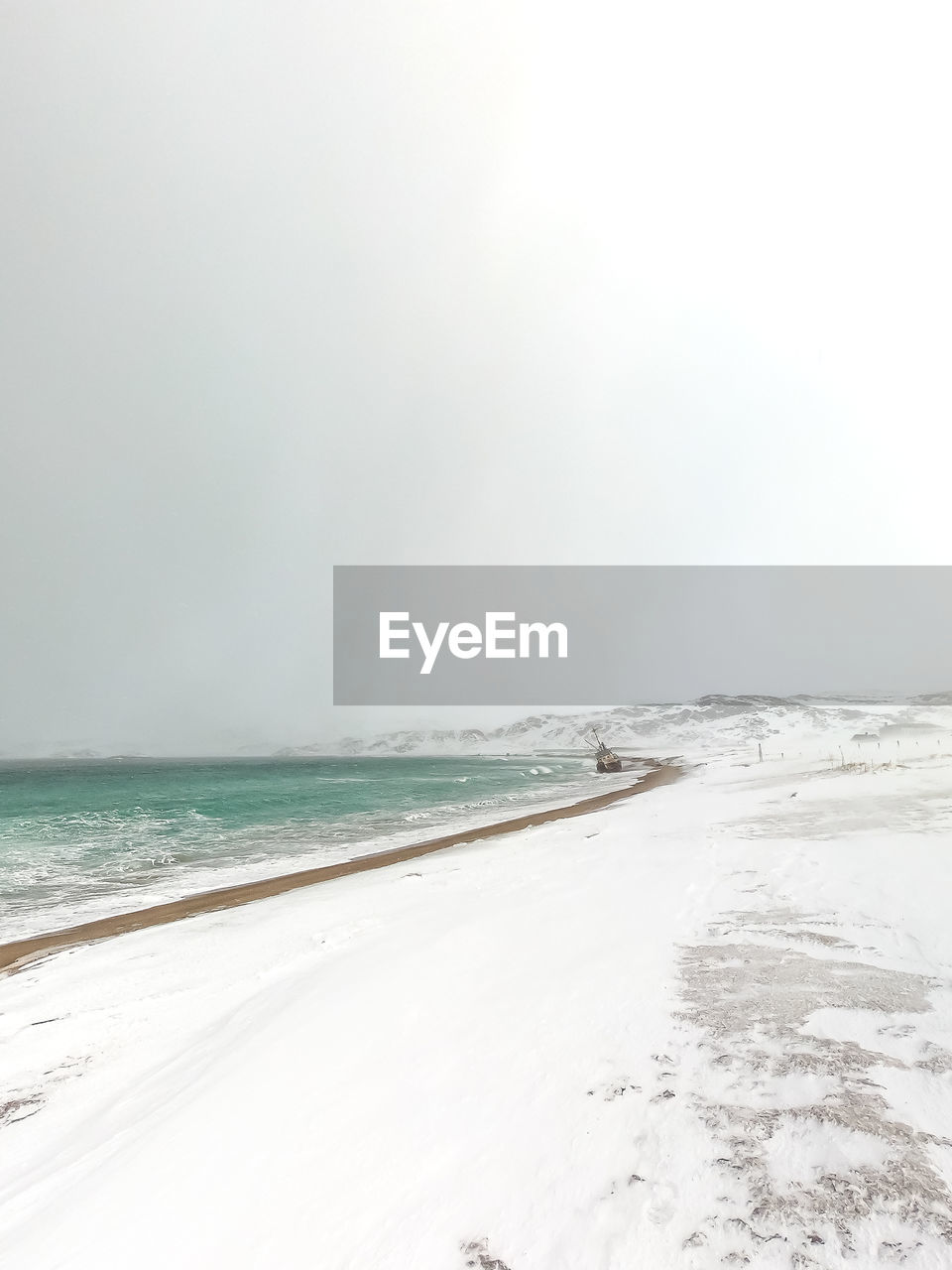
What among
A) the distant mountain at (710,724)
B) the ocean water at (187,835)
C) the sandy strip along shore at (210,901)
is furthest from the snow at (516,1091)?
the distant mountain at (710,724)

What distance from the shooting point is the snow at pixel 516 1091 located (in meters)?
2.45

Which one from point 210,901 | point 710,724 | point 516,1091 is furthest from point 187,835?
point 710,724

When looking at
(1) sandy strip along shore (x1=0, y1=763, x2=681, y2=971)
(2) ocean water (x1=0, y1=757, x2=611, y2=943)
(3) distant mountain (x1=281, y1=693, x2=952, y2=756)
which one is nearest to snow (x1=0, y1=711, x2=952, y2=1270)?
(1) sandy strip along shore (x1=0, y1=763, x2=681, y2=971)

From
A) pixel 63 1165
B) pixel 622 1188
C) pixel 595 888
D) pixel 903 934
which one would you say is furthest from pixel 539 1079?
pixel 595 888

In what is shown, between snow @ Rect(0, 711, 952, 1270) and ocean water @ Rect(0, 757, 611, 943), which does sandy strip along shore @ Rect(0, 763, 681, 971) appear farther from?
snow @ Rect(0, 711, 952, 1270)

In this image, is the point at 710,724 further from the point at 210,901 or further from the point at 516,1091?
the point at 516,1091

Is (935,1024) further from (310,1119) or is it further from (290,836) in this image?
(290,836)

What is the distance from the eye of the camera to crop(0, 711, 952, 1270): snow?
2.45 m

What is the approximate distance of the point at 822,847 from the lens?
10.1m

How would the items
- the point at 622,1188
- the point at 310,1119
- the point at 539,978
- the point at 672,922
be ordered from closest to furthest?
the point at 622,1188, the point at 310,1119, the point at 539,978, the point at 672,922

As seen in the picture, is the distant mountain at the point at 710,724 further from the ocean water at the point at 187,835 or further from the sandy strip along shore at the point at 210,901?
the sandy strip along shore at the point at 210,901

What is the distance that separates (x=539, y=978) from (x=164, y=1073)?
128 inches

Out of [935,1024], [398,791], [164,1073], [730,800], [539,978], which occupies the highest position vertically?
[935,1024]

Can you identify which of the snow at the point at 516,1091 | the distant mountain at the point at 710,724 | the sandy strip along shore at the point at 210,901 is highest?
the snow at the point at 516,1091
